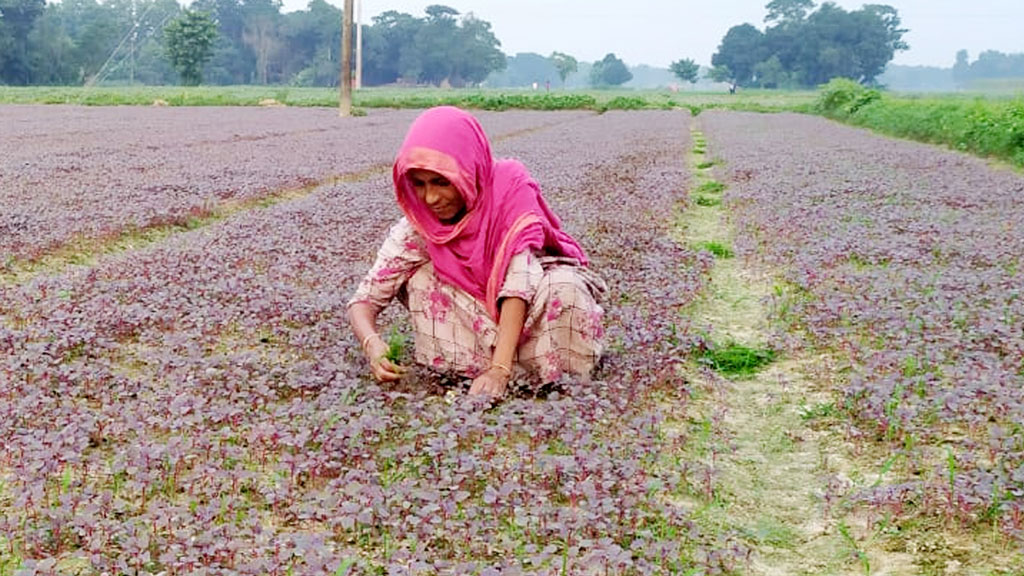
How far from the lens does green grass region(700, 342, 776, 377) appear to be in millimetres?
4688

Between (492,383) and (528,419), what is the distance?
291 mm

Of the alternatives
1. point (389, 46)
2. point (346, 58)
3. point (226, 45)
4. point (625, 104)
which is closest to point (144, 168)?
point (346, 58)

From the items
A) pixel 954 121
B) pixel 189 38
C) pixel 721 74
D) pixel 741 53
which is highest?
pixel 741 53

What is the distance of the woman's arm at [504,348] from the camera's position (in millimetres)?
3705

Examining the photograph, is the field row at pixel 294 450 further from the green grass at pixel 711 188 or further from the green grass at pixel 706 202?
the green grass at pixel 711 188

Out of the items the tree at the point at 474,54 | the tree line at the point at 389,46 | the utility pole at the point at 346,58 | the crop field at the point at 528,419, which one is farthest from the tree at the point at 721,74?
the crop field at the point at 528,419

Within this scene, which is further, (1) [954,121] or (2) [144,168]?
(1) [954,121]

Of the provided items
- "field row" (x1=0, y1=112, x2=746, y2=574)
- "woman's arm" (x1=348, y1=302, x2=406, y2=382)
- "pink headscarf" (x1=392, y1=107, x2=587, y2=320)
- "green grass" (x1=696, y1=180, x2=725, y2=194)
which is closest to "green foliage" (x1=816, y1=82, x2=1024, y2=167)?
"green grass" (x1=696, y1=180, x2=725, y2=194)

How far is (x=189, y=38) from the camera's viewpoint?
2667 inches

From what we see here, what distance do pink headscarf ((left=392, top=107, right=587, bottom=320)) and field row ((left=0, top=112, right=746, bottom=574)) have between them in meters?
0.53

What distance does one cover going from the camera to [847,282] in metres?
6.22

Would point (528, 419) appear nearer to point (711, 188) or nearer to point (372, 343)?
point (372, 343)

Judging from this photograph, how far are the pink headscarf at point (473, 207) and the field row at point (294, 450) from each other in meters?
0.53

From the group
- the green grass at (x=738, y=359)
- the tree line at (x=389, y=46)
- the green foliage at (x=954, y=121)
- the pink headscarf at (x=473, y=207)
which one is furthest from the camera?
the tree line at (x=389, y=46)
